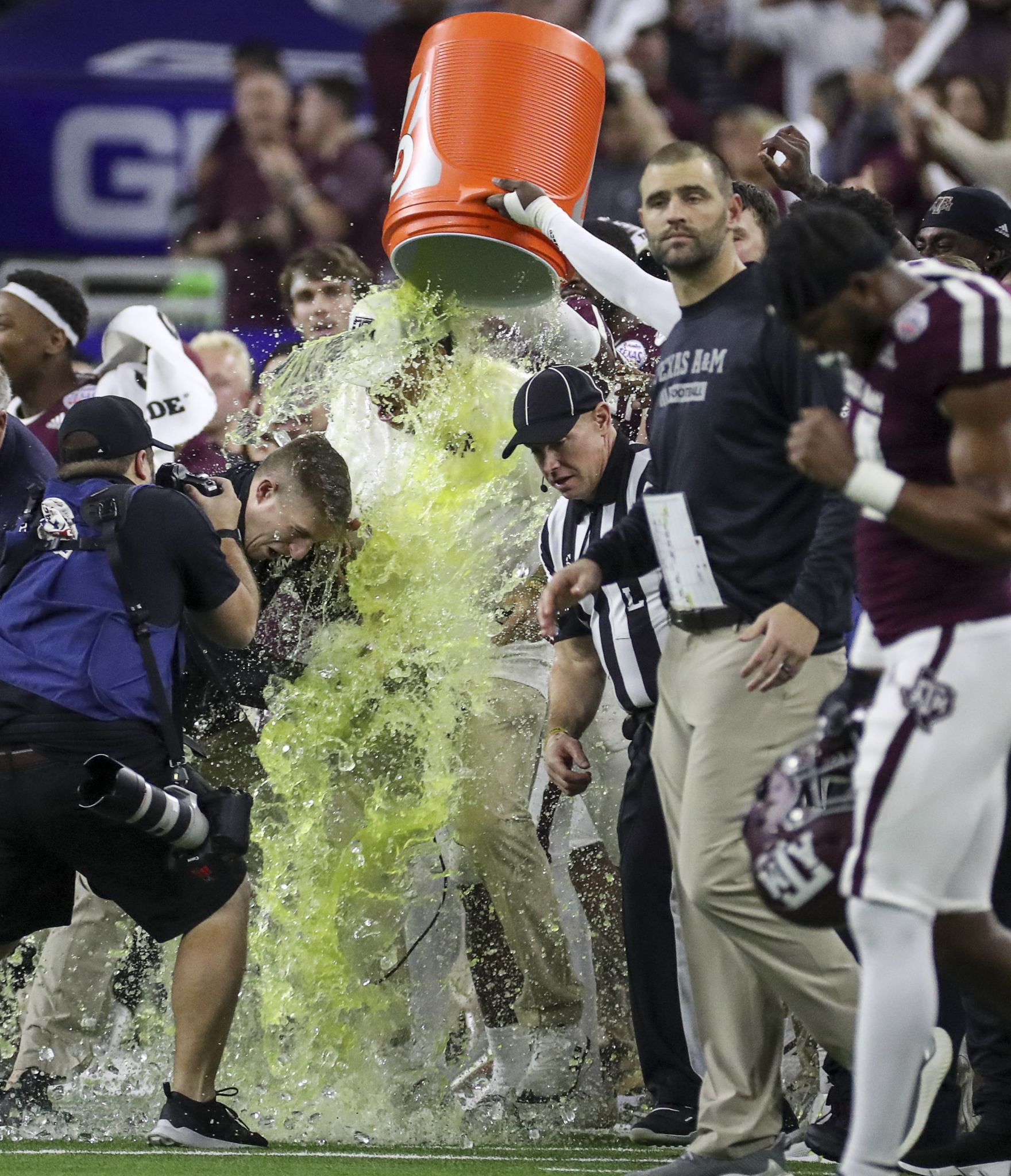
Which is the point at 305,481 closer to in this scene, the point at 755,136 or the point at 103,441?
the point at 103,441

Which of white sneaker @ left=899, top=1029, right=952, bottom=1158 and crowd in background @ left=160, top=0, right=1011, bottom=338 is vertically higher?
crowd in background @ left=160, top=0, right=1011, bottom=338

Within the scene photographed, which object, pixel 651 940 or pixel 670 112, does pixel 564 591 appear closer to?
pixel 651 940

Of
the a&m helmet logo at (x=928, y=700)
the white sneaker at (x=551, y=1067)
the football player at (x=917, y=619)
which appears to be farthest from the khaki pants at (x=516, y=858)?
the a&m helmet logo at (x=928, y=700)

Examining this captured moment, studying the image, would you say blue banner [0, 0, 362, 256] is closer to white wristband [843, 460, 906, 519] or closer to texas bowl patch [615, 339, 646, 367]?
texas bowl patch [615, 339, 646, 367]

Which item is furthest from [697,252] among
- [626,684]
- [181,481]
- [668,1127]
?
[668,1127]

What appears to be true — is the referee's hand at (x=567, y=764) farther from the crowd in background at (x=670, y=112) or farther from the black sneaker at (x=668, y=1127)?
the crowd in background at (x=670, y=112)

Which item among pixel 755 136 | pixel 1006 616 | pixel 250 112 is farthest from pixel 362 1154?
pixel 250 112

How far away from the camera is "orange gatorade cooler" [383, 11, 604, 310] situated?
4.20 m

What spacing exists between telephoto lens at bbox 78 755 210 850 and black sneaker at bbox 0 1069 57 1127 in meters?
0.93

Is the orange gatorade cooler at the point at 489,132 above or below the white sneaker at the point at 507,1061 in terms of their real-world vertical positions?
above

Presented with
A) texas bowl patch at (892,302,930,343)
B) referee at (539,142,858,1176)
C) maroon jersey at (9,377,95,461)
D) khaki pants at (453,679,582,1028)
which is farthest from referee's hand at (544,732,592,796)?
maroon jersey at (9,377,95,461)

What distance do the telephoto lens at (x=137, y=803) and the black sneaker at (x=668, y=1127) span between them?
4.11 feet

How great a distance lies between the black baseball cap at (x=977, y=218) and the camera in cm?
448

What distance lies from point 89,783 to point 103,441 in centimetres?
82
